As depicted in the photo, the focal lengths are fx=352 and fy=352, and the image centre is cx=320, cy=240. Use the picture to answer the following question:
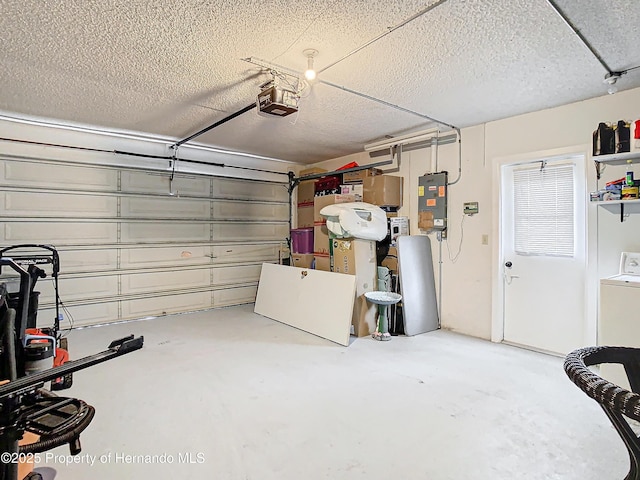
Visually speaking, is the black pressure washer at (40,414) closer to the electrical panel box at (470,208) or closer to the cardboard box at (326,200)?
the electrical panel box at (470,208)

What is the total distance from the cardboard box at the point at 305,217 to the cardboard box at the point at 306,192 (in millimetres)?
82

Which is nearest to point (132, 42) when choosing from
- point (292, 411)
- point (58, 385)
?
point (58, 385)

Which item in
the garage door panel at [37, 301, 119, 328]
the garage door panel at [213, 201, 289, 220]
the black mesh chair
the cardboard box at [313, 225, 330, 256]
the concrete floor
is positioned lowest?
the concrete floor

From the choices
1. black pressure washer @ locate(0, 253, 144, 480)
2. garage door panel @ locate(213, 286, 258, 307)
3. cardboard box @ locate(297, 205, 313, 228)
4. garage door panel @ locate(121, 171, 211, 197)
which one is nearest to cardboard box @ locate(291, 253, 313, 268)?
cardboard box @ locate(297, 205, 313, 228)

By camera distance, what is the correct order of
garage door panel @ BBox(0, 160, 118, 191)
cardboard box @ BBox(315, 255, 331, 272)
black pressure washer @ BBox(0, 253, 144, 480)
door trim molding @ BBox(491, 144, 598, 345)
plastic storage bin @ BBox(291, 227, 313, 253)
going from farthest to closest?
plastic storage bin @ BBox(291, 227, 313, 253) < cardboard box @ BBox(315, 255, 331, 272) < garage door panel @ BBox(0, 160, 118, 191) < door trim molding @ BBox(491, 144, 598, 345) < black pressure washer @ BBox(0, 253, 144, 480)

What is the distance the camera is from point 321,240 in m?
5.33

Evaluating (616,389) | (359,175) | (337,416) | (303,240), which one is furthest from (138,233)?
(616,389)

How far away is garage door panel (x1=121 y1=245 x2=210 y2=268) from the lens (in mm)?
5121

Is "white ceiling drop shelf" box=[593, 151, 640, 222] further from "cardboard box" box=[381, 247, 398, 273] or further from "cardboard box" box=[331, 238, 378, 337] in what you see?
"cardboard box" box=[331, 238, 378, 337]

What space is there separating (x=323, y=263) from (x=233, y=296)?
1970 mm

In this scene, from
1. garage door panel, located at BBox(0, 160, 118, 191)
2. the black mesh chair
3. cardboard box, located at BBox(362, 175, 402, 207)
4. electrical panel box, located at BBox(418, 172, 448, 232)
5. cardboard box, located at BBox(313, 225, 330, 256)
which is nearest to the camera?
the black mesh chair

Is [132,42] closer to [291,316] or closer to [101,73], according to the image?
[101,73]

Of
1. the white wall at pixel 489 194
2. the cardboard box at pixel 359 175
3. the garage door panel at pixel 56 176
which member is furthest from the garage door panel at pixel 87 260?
the white wall at pixel 489 194

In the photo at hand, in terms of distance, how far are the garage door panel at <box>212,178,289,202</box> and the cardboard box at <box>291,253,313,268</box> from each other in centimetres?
133
